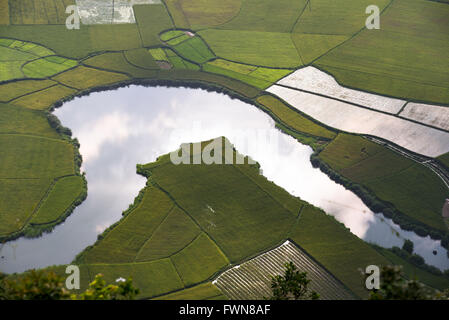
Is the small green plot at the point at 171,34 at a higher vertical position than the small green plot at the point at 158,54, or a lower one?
higher

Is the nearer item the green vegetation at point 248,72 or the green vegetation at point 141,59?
the green vegetation at point 248,72

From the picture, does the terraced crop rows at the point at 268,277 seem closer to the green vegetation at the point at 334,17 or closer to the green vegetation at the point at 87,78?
the green vegetation at the point at 87,78

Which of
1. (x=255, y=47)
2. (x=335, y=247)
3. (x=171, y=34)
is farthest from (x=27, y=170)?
(x=255, y=47)

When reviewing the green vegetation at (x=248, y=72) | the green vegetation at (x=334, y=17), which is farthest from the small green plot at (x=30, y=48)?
the green vegetation at (x=334, y=17)

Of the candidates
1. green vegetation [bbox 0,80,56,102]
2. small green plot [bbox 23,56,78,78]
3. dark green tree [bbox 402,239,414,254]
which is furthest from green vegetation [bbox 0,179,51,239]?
dark green tree [bbox 402,239,414,254]

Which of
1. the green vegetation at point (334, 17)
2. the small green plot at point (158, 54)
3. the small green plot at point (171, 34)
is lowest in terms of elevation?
the small green plot at point (158, 54)
